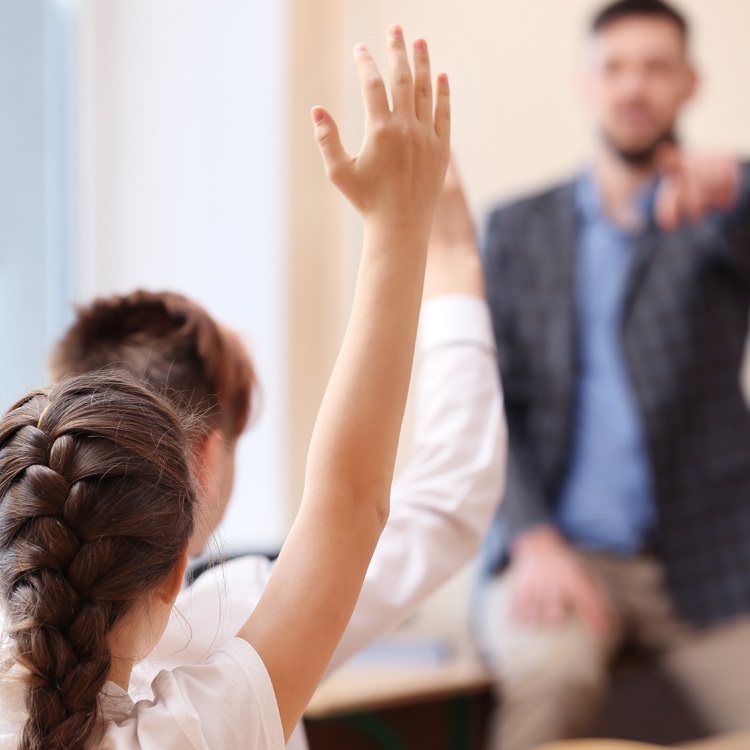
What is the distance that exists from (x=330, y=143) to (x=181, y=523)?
0.26m

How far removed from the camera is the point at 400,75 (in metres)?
0.59

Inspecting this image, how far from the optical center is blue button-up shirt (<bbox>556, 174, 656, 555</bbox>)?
1960 millimetres

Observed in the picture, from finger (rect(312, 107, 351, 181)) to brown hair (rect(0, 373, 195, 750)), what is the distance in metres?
0.20

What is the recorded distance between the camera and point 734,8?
6.41ft

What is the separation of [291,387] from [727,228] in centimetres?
105

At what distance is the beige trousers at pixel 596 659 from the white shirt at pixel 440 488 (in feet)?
3.65

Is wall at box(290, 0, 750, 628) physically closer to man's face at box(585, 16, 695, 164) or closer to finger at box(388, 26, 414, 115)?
man's face at box(585, 16, 695, 164)

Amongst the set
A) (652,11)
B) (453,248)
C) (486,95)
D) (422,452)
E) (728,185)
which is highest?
(652,11)

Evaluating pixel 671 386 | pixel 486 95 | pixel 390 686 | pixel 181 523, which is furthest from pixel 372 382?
pixel 486 95

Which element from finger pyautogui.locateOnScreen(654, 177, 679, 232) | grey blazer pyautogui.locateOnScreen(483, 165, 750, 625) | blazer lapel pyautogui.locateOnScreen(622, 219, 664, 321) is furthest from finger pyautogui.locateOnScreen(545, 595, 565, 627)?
finger pyautogui.locateOnScreen(654, 177, 679, 232)

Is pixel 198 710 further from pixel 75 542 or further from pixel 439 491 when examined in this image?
pixel 439 491

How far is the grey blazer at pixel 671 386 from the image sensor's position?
188 cm

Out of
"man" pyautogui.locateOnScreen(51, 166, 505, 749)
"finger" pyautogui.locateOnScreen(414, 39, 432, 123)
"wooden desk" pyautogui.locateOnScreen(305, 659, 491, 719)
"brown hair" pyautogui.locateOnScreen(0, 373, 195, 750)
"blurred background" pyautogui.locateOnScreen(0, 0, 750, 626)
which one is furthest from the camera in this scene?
"blurred background" pyautogui.locateOnScreen(0, 0, 750, 626)

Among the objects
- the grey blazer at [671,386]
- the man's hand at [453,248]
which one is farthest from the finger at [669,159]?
the man's hand at [453,248]
